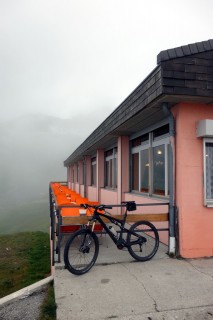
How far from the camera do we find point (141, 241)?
18.4ft

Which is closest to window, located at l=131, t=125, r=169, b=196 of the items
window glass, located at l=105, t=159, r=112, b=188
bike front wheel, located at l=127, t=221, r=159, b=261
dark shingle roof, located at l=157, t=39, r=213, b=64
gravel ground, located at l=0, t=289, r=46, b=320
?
bike front wheel, located at l=127, t=221, r=159, b=261

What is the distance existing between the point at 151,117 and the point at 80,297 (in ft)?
15.5

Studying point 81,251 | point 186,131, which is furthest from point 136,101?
point 81,251

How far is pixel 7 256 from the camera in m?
12.4

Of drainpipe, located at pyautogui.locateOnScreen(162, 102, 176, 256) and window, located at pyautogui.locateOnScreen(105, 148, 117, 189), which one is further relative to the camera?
window, located at pyautogui.locateOnScreen(105, 148, 117, 189)

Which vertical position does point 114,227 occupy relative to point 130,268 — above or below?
above

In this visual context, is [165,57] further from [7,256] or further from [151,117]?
[7,256]

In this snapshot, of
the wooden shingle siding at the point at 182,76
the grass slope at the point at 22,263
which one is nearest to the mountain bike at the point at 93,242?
the wooden shingle siding at the point at 182,76

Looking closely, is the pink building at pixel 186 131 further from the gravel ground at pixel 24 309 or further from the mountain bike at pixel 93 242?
the gravel ground at pixel 24 309

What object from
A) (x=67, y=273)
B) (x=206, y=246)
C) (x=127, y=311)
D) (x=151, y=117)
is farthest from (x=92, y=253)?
(x=151, y=117)

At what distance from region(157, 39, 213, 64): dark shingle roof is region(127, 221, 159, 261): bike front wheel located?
10.8ft

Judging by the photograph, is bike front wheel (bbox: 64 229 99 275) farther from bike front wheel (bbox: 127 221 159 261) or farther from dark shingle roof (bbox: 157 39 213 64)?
dark shingle roof (bbox: 157 39 213 64)

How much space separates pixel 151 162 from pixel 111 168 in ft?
16.7

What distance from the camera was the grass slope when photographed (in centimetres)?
784
